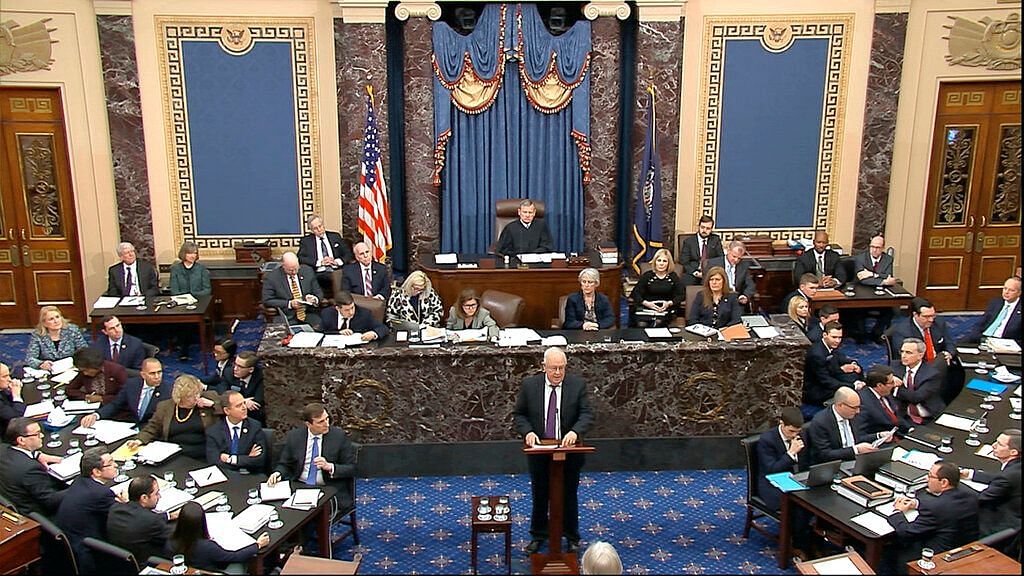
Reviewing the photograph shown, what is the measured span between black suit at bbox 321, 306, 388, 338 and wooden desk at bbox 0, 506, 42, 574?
3337mm

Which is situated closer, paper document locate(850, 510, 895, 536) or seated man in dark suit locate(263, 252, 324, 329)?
paper document locate(850, 510, 895, 536)

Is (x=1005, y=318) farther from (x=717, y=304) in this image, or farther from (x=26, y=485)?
(x=26, y=485)

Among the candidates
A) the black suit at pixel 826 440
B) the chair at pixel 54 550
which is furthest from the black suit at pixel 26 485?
the black suit at pixel 826 440

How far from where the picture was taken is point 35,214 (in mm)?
12195

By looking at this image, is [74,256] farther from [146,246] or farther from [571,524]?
[571,524]

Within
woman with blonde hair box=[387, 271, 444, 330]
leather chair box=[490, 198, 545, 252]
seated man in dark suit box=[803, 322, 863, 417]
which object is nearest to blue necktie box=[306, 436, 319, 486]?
woman with blonde hair box=[387, 271, 444, 330]

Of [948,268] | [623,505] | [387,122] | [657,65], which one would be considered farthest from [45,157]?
[948,268]

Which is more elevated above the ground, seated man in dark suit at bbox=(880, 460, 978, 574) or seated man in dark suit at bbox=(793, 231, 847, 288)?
seated man in dark suit at bbox=(793, 231, 847, 288)

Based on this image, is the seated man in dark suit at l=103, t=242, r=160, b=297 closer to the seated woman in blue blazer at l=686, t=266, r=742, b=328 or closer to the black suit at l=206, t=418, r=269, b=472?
the black suit at l=206, t=418, r=269, b=472

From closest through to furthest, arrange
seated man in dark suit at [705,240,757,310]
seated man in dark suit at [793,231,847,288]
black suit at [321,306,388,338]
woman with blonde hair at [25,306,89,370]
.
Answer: black suit at [321,306,388,338], woman with blonde hair at [25,306,89,370], seated man in dark suit at [705,240,757,310], seated man in dark suit at [793,231,847,288]

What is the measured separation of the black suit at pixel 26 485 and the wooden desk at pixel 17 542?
0.34 meters

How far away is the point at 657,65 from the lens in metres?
12.4

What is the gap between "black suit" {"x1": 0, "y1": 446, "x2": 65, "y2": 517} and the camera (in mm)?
6750

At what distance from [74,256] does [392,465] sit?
6.24m
